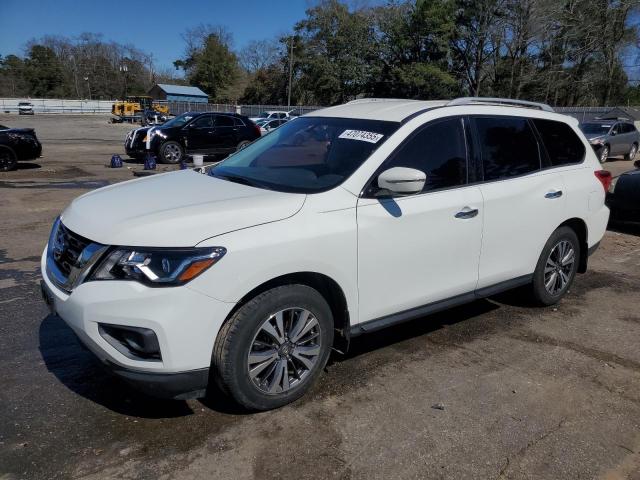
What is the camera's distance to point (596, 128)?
20.9 metres

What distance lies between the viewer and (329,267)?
125 inches

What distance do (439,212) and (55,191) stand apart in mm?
9939

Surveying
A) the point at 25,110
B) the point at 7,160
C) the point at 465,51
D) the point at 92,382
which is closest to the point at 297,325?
the point at 92,382

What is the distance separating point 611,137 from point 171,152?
53.0 feet

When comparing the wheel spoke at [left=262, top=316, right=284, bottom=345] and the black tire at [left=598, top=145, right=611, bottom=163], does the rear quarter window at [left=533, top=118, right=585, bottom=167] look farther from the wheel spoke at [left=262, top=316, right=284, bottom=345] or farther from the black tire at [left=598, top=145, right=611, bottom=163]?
the black tire at [left=598, top=145, right=611, bottom=163]

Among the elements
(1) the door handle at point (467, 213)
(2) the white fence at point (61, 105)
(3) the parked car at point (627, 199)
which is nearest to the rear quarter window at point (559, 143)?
(1) the door handle at point (467, 213)

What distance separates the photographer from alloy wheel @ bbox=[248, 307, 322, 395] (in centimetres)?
306

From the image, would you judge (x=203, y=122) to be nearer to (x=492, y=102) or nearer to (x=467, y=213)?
(x=492, y=102)

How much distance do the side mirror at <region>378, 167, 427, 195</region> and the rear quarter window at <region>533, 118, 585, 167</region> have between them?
1.98 metres

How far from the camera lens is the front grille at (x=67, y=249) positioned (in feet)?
9.74

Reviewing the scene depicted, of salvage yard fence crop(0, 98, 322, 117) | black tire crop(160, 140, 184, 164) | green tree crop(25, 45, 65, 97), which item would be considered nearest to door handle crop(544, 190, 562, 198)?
black tire crop(160, 140, 184, 164)

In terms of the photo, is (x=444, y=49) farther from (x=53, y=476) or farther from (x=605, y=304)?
(x=53, y=476)

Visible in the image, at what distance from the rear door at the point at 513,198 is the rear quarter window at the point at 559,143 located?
0.42 ft

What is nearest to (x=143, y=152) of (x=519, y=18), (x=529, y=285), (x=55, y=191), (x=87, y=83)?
(x=55, y=191)
